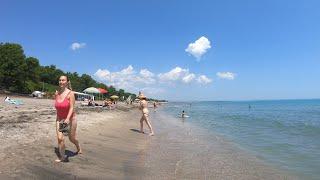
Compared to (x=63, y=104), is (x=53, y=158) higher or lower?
lower

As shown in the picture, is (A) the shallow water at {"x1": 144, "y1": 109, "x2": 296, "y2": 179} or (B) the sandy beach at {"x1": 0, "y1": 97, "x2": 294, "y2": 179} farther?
(A) the shallow water at {"x1": 144, "y1": 109, "x2": 296, "y2": 179}

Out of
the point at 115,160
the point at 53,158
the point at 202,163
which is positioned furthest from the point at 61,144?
the point at 202,163

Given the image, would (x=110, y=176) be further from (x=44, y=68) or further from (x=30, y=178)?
(x=44, y=68)

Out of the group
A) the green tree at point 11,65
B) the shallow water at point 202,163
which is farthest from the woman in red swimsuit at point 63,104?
the green tree at point 11,65

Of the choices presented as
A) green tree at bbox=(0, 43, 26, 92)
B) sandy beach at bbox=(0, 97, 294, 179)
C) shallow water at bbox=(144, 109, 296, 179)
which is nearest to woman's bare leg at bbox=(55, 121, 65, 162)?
sandy beach at bbox=(0, 97, 294, 179)

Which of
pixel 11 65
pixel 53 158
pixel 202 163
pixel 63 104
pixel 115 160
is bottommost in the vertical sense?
pixel 202 163

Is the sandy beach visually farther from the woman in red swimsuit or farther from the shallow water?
the woman in red swimsuit

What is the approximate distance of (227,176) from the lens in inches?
399

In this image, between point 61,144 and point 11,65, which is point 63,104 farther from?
point 11,65

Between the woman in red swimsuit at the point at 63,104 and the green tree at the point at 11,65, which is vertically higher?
the green tree at the point at 11,65

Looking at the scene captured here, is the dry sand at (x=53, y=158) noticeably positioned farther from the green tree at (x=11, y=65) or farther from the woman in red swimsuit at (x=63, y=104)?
the green tree at (x=11, y=65)

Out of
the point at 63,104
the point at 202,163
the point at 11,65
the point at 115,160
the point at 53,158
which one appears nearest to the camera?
the point at 63,104

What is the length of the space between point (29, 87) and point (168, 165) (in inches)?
3117

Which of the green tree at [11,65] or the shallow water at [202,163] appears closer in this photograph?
the shallow water at [202,163]
